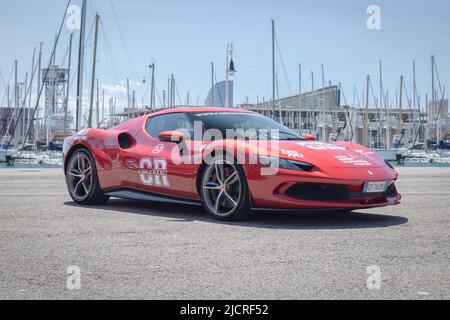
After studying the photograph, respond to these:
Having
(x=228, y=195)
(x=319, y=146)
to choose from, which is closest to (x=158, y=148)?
(x=228, y=195)

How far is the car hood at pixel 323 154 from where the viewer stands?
570 centimetres

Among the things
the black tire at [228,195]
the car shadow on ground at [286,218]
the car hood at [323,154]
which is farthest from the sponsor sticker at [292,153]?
the car shadow on ground at [286,218]

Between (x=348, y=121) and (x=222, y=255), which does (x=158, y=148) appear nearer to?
(x=222, y=255)

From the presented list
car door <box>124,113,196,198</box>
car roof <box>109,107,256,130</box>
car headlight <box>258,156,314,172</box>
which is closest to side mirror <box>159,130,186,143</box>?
car door <box>124,113,196,198</box>

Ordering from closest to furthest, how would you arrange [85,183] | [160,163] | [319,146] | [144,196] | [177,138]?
[319,146]
[177,138]
[160,163]
[144,196]
[85,183]

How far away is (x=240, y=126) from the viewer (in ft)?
21.9

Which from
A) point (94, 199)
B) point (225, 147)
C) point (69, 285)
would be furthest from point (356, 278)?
point (94, 199)

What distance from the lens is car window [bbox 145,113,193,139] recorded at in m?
6.83

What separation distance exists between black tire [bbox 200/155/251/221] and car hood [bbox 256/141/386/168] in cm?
32

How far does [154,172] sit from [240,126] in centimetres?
107

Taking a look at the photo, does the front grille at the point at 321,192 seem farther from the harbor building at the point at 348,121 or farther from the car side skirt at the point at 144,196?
the harbor building at the point at 348,121

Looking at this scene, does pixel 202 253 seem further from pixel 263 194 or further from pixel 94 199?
pixel 94 199

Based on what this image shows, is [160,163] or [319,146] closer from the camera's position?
[319,146]
